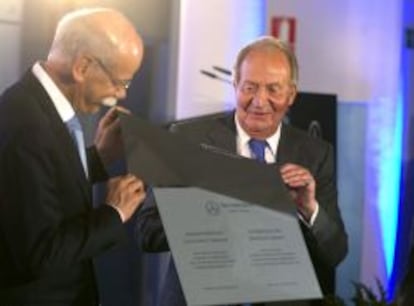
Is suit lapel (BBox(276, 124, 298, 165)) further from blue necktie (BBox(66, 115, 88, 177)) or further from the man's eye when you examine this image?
blue necktie (BBox(66, 115, 88, 177))

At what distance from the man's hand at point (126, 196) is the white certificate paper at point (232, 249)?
0.13 ft

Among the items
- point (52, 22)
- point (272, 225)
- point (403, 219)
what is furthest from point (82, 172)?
point (403, 219)

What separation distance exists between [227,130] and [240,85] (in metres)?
0.14

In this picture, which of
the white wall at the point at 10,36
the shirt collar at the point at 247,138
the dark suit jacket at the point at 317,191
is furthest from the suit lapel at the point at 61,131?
the white wall at the point at 10,36

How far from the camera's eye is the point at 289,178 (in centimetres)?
163

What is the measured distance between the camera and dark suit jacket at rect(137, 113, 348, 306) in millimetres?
1748

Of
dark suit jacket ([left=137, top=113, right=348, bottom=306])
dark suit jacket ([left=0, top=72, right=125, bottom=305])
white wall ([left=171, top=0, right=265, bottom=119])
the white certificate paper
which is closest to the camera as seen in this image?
dark suit jacket ([left=0, top=72, right=125, bottom=305])

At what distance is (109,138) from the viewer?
1.69 meters

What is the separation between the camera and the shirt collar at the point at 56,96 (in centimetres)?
149

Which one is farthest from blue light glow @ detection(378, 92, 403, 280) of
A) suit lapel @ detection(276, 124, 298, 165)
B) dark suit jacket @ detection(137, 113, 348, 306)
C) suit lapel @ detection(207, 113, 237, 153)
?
suit lapel @ detection(207, 113, 237, 153)

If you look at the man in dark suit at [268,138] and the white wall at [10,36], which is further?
the white wall at [10,36]

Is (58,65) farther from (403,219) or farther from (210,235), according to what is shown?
(403,219)

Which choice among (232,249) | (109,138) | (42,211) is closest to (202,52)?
(109,138)

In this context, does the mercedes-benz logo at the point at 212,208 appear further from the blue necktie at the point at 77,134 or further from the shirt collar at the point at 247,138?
the shirt collar at the point at 247,138
